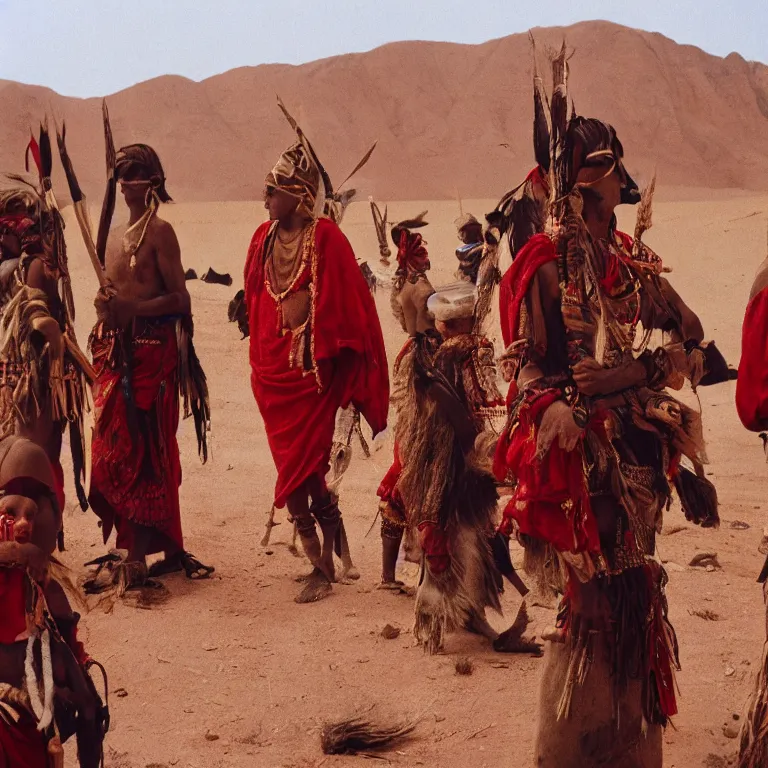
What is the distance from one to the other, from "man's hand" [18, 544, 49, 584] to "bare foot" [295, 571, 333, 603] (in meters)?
3.18

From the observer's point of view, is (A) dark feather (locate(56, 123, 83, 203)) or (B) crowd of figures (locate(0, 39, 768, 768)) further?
(A) dark feather (locate(56, 123, 83, 203))

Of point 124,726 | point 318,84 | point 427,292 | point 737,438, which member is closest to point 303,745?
point 124,726

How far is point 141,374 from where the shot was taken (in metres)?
6.58

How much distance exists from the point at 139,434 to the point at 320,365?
3.64ft

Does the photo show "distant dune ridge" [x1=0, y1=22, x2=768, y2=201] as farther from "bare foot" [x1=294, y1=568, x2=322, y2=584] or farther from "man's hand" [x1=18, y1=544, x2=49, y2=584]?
"man's hand" [x1=18, y1=544, x2=49, y2=584]

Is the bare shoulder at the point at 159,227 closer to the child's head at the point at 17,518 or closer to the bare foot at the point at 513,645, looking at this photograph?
the bare foot at the point at 513,645

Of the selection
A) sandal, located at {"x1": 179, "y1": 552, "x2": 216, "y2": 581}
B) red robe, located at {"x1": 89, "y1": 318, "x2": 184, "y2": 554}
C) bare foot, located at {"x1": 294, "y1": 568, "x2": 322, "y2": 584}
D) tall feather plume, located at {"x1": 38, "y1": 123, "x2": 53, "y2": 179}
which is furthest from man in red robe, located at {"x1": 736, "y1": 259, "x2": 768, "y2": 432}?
sandal, located at {"x1": 179, "y1": 552, "x2": 216, "y2": 581}

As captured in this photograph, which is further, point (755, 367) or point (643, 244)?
point (643, 244)

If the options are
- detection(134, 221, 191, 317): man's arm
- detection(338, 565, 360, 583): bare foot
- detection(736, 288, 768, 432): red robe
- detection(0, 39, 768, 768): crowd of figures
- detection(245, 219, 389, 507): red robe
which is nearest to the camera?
detection(736, 288, 768, 432): red robe

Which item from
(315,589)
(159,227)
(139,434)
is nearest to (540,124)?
(159,227)

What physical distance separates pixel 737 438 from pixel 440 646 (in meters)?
5.87

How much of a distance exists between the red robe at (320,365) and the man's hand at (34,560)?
122 inches

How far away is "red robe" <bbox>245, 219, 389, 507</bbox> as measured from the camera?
6.36m

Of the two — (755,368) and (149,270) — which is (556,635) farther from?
(149,270)
